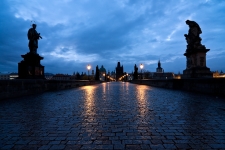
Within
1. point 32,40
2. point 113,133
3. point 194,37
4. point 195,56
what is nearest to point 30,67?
point 32,40

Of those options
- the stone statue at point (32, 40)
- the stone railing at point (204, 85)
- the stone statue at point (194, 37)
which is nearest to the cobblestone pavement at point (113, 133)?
the stone railing at point (204, 85)

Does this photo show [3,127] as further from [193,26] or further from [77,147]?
[193,26]

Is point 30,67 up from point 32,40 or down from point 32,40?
down

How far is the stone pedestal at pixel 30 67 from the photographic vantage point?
53.9 feet

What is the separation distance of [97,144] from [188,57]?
18165 millimetres

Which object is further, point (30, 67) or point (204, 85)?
point (30, 67)

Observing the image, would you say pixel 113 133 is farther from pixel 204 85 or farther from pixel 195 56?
pixel 195 56

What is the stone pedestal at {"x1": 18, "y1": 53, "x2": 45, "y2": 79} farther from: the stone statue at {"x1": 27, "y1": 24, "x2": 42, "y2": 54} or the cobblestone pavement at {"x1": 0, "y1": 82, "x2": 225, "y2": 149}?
the cobblestone pavement at {"x1": 0, "y1": 82, "x2": 225, "y2": 149}

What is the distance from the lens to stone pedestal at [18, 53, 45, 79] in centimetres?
1644

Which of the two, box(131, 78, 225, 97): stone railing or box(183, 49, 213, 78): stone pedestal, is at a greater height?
box(183, 49, 213, 78): stone pedestal

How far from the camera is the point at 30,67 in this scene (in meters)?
16.8

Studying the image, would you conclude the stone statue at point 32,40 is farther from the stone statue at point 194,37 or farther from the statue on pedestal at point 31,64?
the stone statue at point 194,37

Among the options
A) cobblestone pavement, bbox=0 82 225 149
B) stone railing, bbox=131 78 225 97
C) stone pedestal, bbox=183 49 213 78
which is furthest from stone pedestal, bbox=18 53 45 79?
stone pedestal, bbox=183 49 213 78

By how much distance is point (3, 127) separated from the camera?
4477mm
